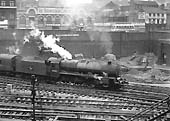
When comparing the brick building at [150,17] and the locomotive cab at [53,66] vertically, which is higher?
the brick building at [150,17]

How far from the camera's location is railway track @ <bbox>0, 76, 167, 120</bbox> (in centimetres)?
1444

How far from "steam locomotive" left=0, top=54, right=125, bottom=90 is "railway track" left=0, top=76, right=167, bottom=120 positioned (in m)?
0.57

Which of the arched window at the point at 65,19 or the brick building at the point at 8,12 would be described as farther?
the arched window at the point at 65,19

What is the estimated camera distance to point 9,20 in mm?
42688

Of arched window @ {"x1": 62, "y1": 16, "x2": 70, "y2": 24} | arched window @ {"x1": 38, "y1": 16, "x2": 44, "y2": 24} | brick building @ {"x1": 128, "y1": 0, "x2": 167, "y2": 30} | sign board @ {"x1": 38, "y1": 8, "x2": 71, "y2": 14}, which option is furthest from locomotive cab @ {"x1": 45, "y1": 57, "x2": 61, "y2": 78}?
brick building @ {"x1": 128, "y1": 0, "x2": 167, "y2": 30}

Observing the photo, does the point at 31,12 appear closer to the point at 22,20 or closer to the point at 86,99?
the point at 22,20

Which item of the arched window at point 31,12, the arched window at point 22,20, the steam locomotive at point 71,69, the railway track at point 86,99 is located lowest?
the railway track at point 86,99

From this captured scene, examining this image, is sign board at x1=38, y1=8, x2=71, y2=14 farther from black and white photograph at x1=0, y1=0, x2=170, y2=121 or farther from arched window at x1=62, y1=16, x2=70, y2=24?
black and white photograph at x1=0, y1=0, x2=170, y2=121

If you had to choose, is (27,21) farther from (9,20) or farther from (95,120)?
(95,120)

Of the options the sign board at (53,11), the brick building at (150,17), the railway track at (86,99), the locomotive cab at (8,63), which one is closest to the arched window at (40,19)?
the sign board at (53,11)

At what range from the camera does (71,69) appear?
63.5ft

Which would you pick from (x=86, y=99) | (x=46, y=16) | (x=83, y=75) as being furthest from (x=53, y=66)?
(x=46, y=16)

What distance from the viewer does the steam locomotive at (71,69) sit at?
1820 centimetres

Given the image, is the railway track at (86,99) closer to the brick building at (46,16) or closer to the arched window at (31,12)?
the brick building at (46,16)
